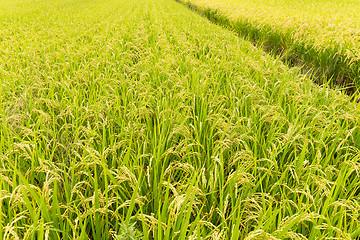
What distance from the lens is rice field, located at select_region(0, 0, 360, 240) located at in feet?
3.35

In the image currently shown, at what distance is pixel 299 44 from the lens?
451 cm

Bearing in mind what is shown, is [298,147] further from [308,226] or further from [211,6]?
[211,6]

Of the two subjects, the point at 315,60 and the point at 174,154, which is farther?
the point at 315,60

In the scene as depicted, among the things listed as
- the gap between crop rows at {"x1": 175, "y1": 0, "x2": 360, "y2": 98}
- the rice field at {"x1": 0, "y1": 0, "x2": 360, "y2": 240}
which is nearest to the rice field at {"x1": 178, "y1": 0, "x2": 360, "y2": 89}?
the gap between crop rows at {"x1": 175, "y1": 0, "x2": 360, "y2": 98}

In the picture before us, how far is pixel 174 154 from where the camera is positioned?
1611 millimetres

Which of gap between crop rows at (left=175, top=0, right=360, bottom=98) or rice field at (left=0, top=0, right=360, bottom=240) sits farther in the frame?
gap between crop rows at (left=175, top=0, right=360, bottom=98)

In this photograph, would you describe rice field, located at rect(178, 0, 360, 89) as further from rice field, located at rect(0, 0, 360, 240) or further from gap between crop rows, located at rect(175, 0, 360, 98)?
rice field, located at rect(0, 0, 360, 240)

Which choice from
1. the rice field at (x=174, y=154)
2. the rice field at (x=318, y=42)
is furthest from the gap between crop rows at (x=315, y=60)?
the rice field at (x=174, y=154)

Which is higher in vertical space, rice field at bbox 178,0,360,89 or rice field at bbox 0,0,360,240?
rice field at bbox 178,0,360,89

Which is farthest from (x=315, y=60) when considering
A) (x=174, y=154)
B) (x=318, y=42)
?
(x=174, y=154)

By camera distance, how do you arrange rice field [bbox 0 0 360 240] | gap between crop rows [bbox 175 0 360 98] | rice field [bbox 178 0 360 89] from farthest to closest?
1. rice field [bbox 178 0 360 89]
2. gap between crop rows [bbox 175 0 360 98]
3. rice field [bbox 0 0 360 240]

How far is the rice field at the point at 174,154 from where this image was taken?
3.35ft

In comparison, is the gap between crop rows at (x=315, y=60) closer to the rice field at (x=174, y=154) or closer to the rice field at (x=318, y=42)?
the rice field at (x=318, y=42)

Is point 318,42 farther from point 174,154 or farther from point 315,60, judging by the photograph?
point 174,154
